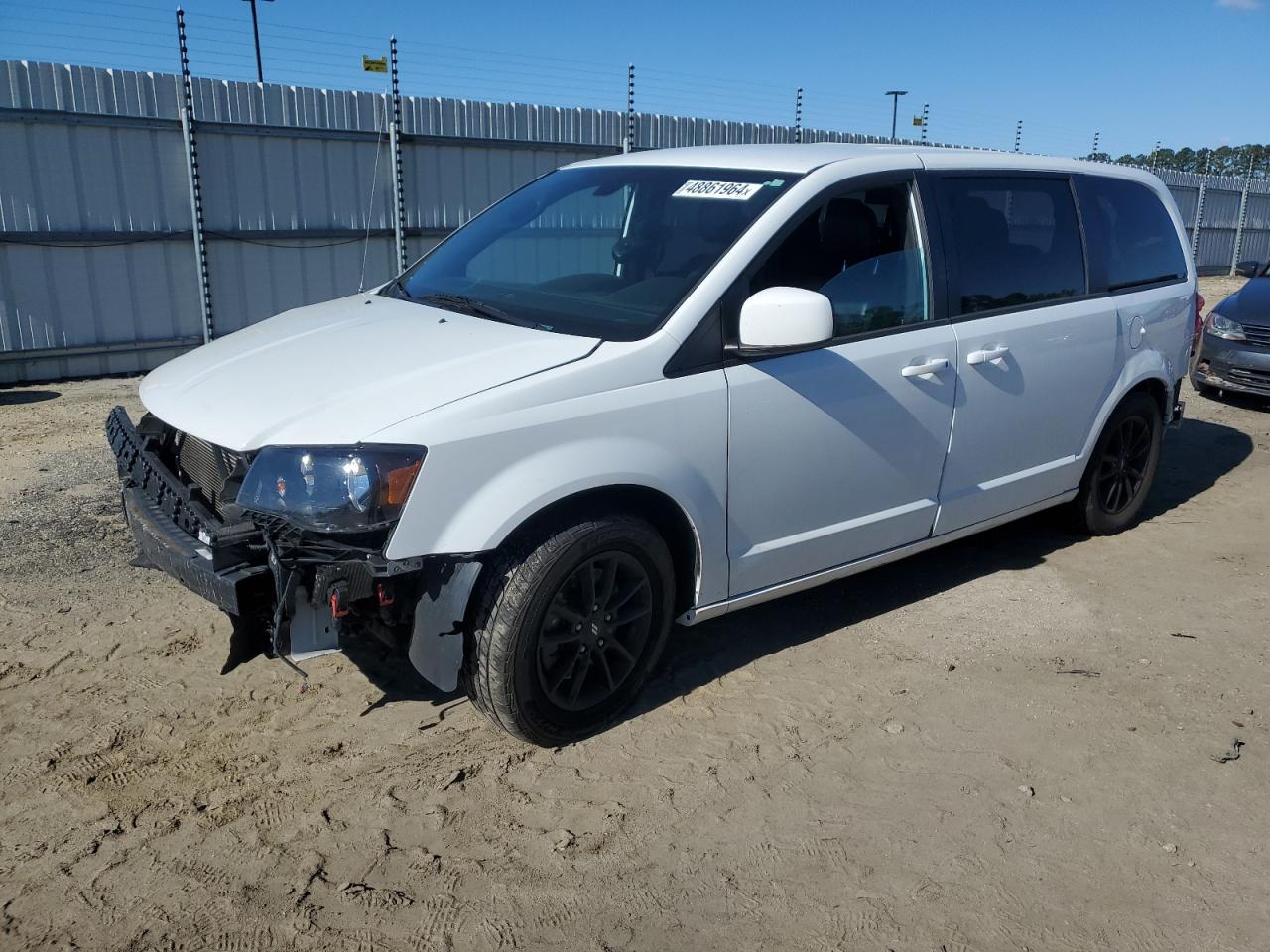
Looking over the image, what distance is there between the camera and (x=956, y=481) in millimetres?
4508

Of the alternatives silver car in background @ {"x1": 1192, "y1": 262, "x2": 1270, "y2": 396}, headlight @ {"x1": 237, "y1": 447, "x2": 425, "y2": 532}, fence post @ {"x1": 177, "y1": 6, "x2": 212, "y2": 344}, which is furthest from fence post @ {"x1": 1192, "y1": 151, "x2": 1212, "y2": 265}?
headlight @ {"x1": 237, "y1": 447, "x2": 425, "y2": 532}

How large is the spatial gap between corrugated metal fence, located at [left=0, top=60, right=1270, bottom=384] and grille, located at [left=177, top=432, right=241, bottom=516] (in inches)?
268

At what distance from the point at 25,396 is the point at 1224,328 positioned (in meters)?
10.3

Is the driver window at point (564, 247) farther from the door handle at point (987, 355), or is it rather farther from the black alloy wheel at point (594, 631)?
the door handle at point (987, 355)

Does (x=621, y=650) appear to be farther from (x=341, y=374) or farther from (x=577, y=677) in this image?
(x=341, y=374)

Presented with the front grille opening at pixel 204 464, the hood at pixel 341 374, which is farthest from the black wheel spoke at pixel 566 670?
the front grille opening at pixel 204 464

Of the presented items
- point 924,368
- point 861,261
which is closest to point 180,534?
point 861,261

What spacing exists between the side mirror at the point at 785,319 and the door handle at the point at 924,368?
0.74 meters

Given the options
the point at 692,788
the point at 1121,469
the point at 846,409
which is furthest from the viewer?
the point at 1121,469

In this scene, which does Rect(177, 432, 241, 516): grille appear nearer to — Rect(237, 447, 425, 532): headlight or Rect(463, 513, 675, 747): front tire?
Rect(237, 447, 425, 532): headlight

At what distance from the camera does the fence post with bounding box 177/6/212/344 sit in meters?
9.61

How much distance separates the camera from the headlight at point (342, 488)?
2.97m

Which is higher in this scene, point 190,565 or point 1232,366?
point 190,565

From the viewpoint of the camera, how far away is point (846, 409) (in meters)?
3.91
